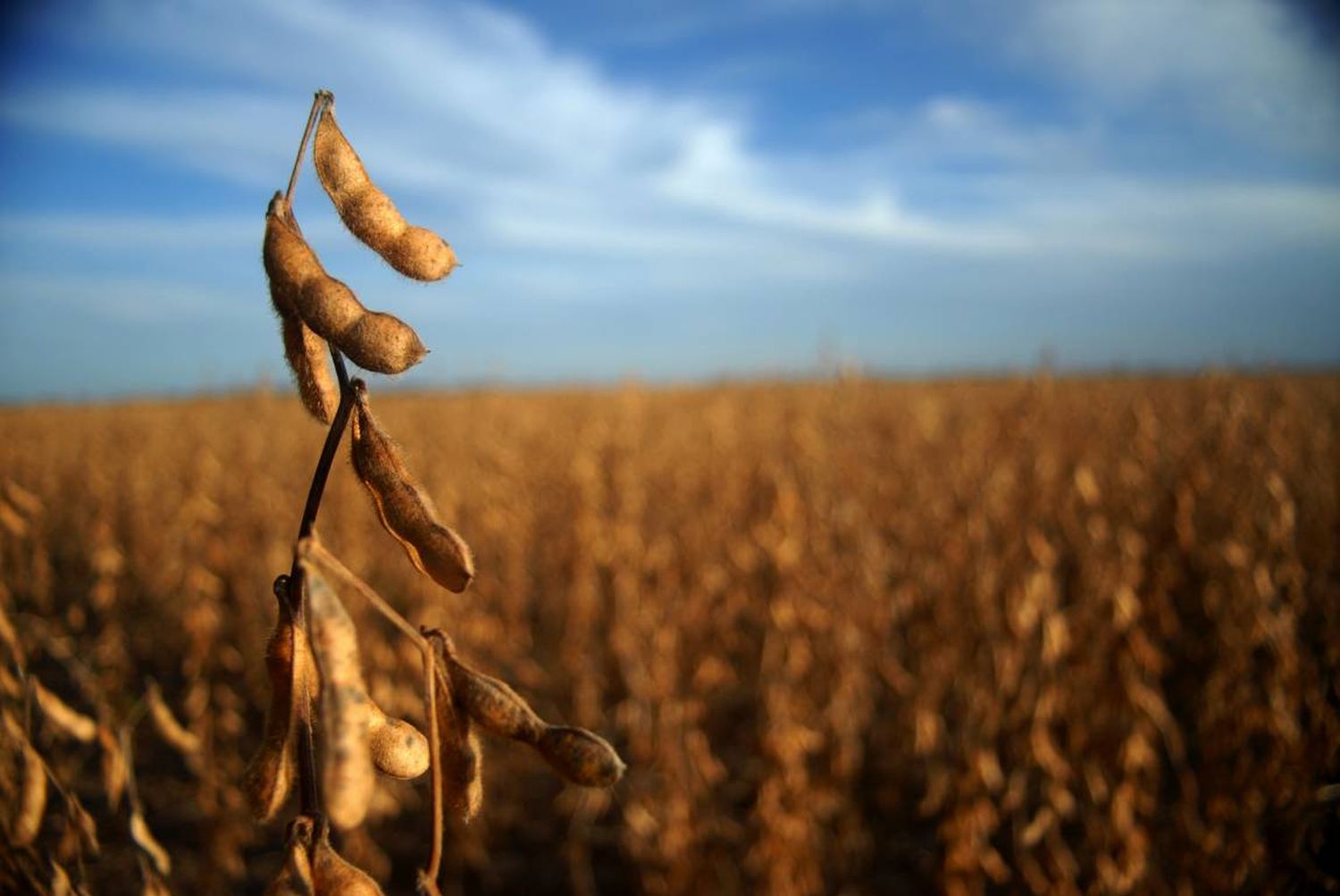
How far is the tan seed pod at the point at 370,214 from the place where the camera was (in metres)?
0.46

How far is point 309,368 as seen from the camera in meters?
0.44

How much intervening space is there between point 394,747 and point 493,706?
6 cm

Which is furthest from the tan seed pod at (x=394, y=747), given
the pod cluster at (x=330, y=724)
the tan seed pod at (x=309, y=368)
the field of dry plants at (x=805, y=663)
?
the field of dry plants at (x=805, y=663)

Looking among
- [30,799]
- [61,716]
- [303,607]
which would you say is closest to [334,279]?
[303,607]

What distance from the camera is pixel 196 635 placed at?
313cm

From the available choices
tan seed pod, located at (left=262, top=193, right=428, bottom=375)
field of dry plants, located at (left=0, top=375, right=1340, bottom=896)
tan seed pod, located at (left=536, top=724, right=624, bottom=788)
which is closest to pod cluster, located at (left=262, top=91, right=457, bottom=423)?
tan seed pod, located at (left=262, top=193, right=428, bottom=375)

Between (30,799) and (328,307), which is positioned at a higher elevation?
(328,307)

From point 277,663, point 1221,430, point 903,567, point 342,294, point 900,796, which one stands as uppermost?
point 1221,430

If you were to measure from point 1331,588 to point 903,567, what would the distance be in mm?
1948

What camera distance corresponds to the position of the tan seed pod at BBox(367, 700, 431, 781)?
1.47ft

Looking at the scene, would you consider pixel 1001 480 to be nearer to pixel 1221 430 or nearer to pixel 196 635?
pixel 1221 430

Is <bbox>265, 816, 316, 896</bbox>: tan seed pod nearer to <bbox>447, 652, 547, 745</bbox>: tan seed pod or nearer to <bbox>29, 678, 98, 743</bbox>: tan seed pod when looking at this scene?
<bbox>447, 652, 547, 745</bbox>: tan seed pod

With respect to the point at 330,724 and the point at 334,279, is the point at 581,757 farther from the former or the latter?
the point at 334,279

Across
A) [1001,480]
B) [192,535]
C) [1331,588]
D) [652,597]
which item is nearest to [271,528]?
[192,535]
